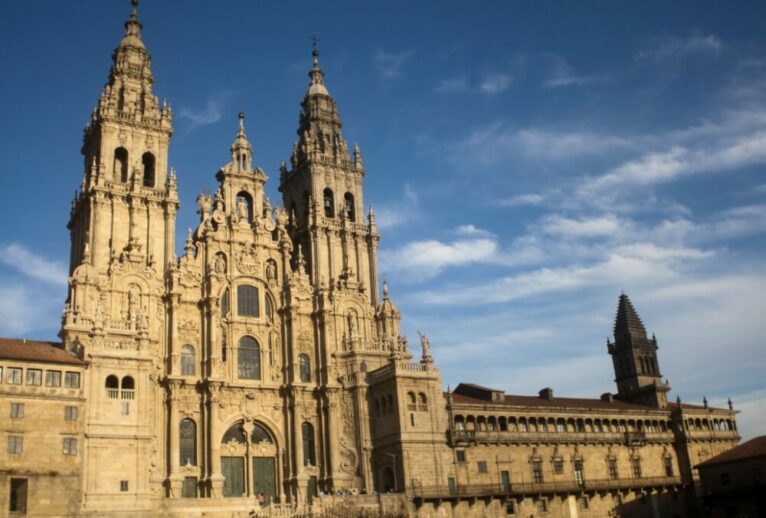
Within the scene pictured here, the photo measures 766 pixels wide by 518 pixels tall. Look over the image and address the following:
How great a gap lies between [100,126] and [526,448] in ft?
155

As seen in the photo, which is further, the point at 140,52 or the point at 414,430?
the point at 140,52

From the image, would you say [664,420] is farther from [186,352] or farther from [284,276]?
[186,352]

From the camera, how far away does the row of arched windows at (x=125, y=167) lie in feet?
247

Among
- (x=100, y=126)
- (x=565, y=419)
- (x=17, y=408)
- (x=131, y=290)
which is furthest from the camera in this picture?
(x=565, y=419)

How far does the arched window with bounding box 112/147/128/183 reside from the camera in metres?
75.3

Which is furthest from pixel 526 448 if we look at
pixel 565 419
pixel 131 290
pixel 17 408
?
pixel 17 408

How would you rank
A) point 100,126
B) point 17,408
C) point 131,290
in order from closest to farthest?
point 17,408
point 131,290
point 100,126

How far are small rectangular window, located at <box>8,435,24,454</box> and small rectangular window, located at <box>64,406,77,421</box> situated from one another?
125 inches

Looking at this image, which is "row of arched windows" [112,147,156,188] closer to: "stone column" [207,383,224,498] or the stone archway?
"stone column" [207,383,224,498]

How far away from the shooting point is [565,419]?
80750mm

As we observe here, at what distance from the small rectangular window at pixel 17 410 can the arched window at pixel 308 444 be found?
2505 centimetres

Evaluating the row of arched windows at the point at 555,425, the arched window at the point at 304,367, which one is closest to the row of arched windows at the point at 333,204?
the arched window at the point at 304,367

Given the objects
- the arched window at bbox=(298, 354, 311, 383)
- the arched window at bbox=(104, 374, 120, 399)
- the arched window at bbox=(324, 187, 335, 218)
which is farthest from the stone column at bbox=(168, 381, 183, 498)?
the arched window at bbox=(324, 187, 335, 218)

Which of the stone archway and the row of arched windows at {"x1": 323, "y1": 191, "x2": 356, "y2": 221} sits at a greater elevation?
the row of arched windows at {"x1": 323, "y1": 191, "x2": 356, "y2": 221}
